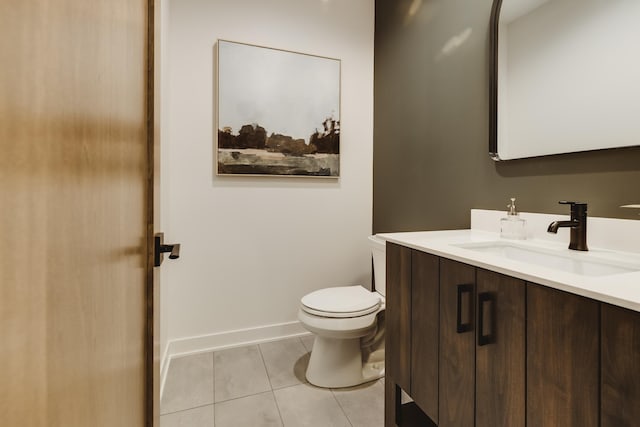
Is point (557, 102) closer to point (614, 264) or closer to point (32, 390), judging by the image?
point (614, 264)

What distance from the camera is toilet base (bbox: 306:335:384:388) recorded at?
168 centimetres

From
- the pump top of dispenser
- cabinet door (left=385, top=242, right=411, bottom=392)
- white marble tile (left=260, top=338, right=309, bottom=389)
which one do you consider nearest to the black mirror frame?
the pump top of dispenser

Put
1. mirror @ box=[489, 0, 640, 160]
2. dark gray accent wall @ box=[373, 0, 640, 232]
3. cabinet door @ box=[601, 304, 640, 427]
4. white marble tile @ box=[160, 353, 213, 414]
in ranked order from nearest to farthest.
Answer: cabinet door @ box=[601, 304, 640, 427] < mirror @ box=[489, 0, 640, 160] < dark gray accent wall @ box=[373, 0, 640, 232] < white marble tile @ box=[160, 353, 213, 414]

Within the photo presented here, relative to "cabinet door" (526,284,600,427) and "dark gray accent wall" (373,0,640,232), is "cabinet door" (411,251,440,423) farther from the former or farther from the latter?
"dark gray accent wall" (373,0,640,232)

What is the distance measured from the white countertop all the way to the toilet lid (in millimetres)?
550

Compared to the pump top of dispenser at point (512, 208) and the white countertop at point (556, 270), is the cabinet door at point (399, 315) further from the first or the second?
the pump top of dispenser at point (512, 208)

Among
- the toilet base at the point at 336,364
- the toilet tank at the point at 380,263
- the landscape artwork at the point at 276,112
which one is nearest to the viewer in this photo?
the toilet base at the point at 336,364

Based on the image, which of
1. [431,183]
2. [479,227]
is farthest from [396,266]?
[431,183]

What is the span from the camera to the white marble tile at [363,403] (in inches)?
56.8

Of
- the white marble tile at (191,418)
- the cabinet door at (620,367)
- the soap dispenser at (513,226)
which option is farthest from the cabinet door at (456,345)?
the white marble tile at (191,418)

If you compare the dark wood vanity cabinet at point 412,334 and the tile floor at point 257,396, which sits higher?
the dark wood vanity cabinet at point 412,334

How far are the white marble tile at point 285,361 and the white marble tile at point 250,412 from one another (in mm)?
129

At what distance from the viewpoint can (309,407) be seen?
152 cm

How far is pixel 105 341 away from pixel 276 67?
206 cm
